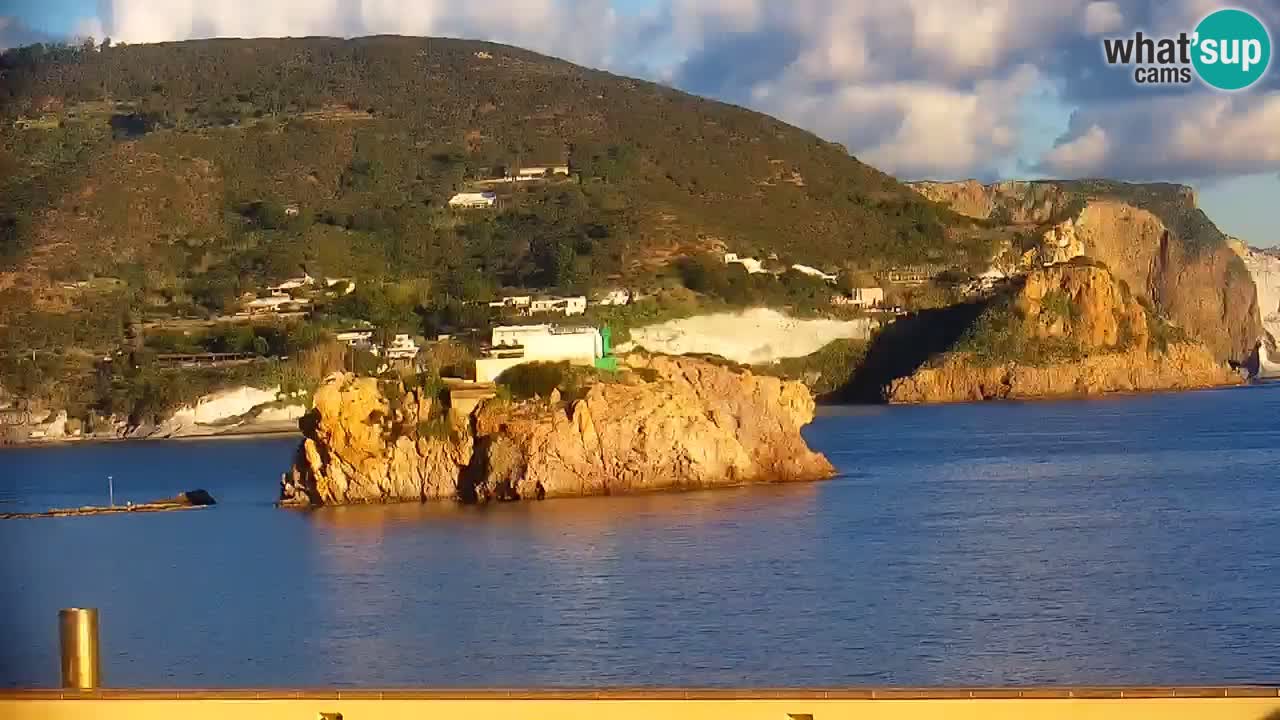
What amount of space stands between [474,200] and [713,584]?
84.7 meters

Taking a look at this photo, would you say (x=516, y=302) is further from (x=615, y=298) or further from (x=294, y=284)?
(x=294, y=284)

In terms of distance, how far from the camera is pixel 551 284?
96.9 metres

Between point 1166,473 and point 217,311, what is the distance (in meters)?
57.4

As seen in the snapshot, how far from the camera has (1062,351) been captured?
318 feet

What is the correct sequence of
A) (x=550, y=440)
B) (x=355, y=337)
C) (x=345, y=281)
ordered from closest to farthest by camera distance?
1. (x=550, y=440)
2. (x=355, y=337)
3. (x=345, y=281)

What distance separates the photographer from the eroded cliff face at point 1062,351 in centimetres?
9619

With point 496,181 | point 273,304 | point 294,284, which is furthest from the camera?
point 496,181

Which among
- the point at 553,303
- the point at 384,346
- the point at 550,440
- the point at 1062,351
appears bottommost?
the point at 550,440

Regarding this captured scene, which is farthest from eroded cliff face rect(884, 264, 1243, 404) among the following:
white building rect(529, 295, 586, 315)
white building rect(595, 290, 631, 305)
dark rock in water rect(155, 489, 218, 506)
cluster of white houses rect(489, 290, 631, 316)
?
dark rock in water rect(155, 489, 218, 506)

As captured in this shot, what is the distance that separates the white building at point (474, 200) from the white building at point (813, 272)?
14571 millimetres

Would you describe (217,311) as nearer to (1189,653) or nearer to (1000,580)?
(1000,580)

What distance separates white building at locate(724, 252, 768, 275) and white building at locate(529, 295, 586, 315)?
1116cm

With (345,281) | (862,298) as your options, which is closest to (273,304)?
(345,281)

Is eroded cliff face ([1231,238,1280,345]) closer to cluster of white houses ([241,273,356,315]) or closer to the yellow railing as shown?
cluster of white houses ([241,273,356,315])
